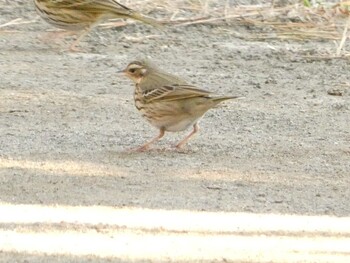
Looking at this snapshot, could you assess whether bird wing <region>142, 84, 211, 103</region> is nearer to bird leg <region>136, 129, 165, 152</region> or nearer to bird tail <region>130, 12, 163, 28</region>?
bird leg <region>136, 129, 165, 152</region>

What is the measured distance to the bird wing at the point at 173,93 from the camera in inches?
378

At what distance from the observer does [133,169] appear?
9.05 meters

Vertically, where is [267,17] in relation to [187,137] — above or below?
below

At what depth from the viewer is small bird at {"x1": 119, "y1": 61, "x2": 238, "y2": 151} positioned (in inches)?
376

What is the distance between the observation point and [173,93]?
9703mm

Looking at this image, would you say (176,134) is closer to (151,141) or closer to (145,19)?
(151,141)

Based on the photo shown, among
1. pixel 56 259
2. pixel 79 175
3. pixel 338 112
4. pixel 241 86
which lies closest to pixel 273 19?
pixel 241 86

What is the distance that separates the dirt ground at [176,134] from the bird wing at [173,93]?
388mm

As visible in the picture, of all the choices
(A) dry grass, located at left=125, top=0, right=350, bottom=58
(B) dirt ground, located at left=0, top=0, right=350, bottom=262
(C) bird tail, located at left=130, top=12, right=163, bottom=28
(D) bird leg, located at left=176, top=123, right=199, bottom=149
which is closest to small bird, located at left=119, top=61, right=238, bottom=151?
(D) bird leg, located at left=176, top=123, right=199, bottom=149

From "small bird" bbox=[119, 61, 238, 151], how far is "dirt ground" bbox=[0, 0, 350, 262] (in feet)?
0.67

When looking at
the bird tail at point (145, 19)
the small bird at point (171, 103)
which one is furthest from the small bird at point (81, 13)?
the small bird at point (171, 103)

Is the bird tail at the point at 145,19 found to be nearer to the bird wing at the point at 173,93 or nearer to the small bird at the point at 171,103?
the small bird at the point at 171,103

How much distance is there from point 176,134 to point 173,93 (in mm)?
899

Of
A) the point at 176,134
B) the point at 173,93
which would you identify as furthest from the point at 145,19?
the point at 173,93
